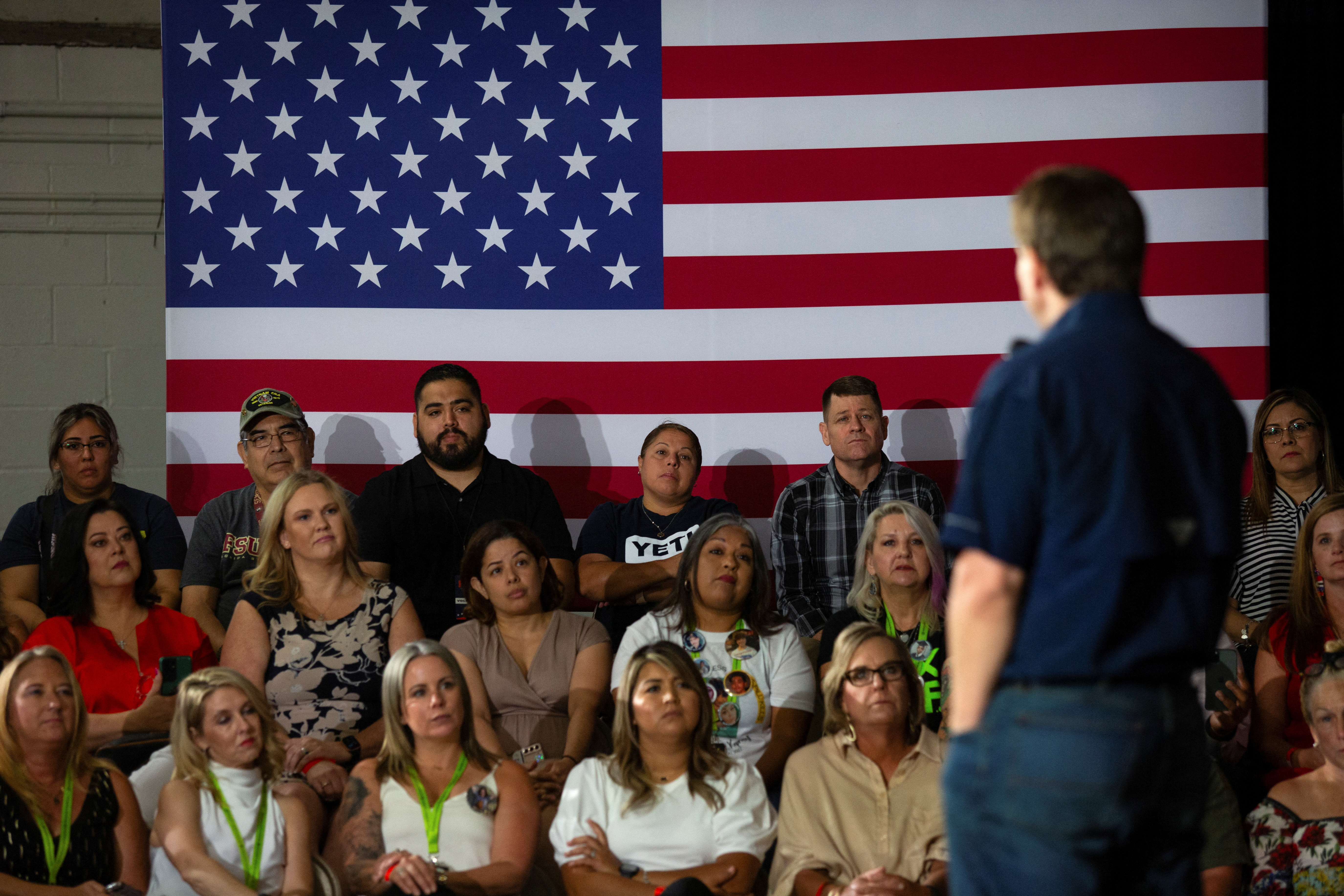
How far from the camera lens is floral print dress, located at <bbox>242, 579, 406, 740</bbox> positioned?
10.9 feet

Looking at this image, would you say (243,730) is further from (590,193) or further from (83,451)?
(590,193)

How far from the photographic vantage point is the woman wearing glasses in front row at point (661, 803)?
286cm

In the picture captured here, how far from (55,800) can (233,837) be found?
407 mm

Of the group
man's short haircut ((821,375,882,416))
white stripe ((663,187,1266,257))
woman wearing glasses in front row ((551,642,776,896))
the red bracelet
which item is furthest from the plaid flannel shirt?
the red bracelet

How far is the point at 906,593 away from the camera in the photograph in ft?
A: 11.4

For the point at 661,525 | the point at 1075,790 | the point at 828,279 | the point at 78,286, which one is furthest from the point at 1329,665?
the point at 78,286

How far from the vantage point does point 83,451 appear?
13.2ft

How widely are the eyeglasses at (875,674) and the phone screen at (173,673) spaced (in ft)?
5.74

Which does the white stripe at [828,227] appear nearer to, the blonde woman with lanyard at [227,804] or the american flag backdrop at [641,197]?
the american flag backdrop at [641,197]

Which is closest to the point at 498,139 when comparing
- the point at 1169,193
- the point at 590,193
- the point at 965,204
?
the point at 590,193

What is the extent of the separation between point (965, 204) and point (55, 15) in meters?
3.78

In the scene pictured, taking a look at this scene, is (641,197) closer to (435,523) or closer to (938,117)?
(938,117)

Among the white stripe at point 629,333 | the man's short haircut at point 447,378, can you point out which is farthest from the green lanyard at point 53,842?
the white stripe at point 629,333

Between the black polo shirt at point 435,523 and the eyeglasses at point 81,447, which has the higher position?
the eyeglasses at point 81,447
